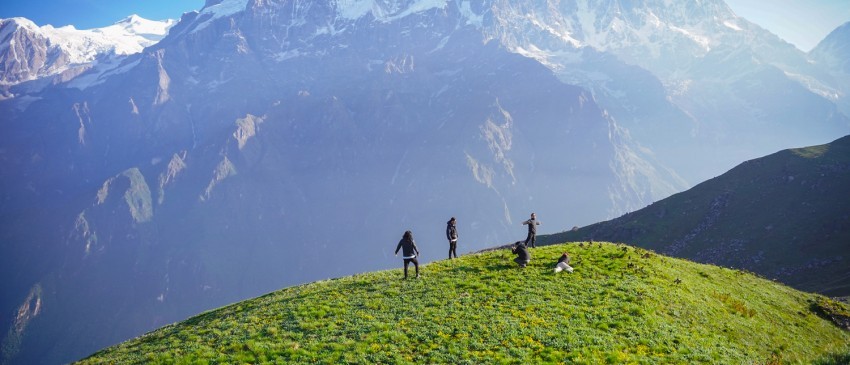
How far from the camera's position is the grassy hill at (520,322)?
2430 cm

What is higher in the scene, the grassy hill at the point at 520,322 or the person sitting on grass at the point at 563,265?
the person sitting on grass at the point at 563,265

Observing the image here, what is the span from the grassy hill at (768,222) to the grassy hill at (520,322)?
52091 mm

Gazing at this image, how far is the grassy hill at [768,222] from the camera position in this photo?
85125mm

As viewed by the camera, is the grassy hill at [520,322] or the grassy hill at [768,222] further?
the grassy hill at [768,222]

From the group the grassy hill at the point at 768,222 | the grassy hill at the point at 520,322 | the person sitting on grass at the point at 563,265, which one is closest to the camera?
the grassy hill at the point at 520,322

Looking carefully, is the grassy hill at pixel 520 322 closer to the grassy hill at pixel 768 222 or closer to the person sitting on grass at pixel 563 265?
the person sitting on grass at pixel 563 265

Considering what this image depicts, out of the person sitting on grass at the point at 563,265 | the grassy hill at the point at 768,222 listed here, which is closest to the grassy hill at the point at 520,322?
the person sitting on grass at the point at 563,265

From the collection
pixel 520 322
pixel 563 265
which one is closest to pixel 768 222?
pixel 563 265

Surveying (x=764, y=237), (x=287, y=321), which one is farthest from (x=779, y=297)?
(x=764, y=237)

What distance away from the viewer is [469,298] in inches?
1241

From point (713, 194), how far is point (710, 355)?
10794cm

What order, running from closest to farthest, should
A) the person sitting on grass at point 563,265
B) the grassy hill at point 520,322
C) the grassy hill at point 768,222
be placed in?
the grassy hill at point 520,322
the person sitting on grass at point 563,265
the grassy hill at point 768,222

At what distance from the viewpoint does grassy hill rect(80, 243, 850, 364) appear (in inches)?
957

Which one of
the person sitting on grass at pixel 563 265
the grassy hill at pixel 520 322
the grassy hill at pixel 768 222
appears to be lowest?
the grassy hill at pixel 520 322
